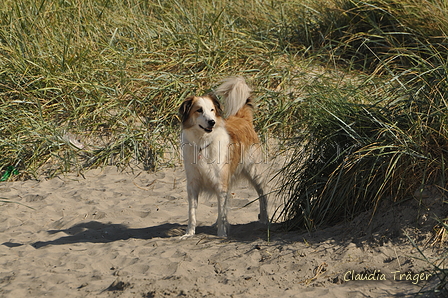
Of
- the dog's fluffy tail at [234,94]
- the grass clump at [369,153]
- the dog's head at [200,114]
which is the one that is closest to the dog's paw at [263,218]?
the grass clump at [369,153]

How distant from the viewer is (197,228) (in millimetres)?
5289

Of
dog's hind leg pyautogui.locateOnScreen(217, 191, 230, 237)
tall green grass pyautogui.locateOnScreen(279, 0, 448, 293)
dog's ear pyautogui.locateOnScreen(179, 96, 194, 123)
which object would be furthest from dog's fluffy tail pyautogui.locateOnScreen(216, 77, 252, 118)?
dog's hind leg pyautogui.locateOnScreen(217, 191, 230, 237)

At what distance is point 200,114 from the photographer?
4883 millimetres

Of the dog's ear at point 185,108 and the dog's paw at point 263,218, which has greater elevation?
the dog's ear at point 185,108

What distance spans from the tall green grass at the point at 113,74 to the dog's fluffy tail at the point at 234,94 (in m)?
1.64

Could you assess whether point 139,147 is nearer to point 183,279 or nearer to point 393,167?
point 183,279

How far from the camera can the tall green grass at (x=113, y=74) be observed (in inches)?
281

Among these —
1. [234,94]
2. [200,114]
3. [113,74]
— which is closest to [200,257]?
[200,114]

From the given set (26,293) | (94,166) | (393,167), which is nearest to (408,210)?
(393,167)

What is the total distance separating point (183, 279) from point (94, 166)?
3.64m

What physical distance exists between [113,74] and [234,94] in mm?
3132

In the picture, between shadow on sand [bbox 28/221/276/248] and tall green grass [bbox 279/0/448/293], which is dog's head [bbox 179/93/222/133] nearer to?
tall green grass [bbox 279/0/448/293]

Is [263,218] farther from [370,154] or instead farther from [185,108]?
[370,154]

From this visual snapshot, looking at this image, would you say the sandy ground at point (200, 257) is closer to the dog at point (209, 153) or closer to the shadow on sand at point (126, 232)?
the shadow on sand at point (126, 232)
